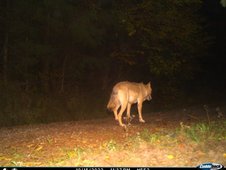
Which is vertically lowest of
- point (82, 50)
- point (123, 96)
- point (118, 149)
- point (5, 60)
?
point (118, 149)

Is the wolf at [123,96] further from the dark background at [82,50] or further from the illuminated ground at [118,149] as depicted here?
the dark background at [82,50]

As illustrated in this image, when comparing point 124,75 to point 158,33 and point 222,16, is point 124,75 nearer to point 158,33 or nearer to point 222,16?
point 158,33

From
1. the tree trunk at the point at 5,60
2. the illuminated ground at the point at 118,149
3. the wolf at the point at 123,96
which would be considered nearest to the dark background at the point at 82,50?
the tree trunk at the point at 5,60

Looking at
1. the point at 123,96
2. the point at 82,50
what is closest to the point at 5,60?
the point at 82,50

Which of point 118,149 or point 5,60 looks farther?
point 5,60

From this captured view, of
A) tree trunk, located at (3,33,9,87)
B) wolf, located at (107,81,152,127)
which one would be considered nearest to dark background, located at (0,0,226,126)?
tree trunk, located at (3,33,9,87)

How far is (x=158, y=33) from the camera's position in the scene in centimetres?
1956

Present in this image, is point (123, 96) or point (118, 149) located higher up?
point (123, 96)

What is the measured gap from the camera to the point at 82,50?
24.6 m

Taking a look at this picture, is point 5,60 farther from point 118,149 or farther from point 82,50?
point 118,149

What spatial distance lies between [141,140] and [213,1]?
25.5 m

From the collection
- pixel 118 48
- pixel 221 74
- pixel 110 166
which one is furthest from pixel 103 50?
pixel 110 166

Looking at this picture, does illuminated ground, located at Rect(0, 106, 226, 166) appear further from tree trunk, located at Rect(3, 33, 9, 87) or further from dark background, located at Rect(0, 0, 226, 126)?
tree trunk, located at Rect(3, 33, 9, 87)

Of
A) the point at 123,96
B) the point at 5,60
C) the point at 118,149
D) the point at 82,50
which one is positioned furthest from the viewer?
the point at 82,50
